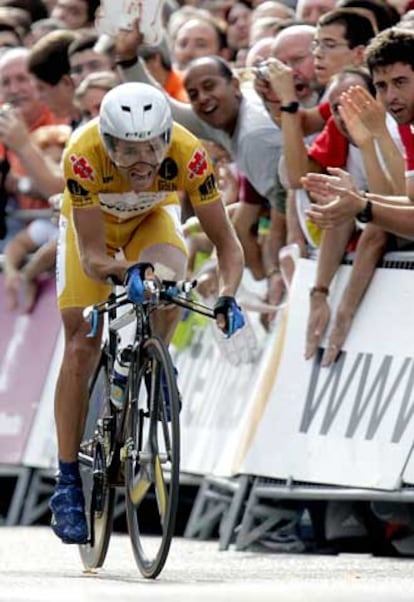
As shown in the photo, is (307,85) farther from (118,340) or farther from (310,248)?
(118,340)

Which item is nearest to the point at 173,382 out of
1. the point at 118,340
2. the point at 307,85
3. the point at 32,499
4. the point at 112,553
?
the point at 118,340

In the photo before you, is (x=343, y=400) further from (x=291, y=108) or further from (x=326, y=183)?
(x=291, y=108)

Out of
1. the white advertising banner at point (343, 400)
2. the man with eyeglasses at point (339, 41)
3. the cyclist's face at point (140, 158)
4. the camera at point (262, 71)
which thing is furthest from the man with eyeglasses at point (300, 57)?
the cyclist's face at point (140, 158)

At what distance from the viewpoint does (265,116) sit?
12375 millimetres

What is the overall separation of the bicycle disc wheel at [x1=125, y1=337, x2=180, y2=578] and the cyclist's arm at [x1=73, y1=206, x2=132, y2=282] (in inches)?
17.9

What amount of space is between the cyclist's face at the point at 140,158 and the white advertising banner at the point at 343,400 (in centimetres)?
188

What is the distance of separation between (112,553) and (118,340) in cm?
195

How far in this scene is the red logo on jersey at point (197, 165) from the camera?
31.8 feet

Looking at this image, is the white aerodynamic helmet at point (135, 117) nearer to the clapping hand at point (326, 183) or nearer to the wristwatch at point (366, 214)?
the clapping hand at point (326, 183)

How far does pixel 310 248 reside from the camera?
38.5 feet

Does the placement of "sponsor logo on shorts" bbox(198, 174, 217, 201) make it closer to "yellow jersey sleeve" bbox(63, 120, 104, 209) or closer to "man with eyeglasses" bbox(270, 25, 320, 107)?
"yellow jersey sleeve" bbox(63, 120, 104, 209)

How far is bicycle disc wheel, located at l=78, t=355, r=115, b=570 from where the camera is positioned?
9.80m

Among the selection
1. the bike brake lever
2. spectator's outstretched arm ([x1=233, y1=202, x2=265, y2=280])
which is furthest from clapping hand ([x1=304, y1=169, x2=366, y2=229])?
spectator's outstretched arm ([x1=233, y1=202, x2=265, y2=280])

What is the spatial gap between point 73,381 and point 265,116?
9.67 ft
